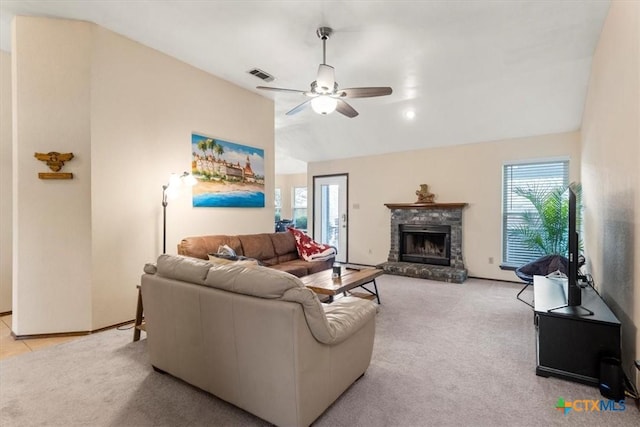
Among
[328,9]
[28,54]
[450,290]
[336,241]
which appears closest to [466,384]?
[450,290]

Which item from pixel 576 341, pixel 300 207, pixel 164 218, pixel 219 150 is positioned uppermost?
pixel 219 150

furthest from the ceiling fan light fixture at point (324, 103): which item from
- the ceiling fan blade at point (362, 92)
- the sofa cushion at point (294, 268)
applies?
the sofa cushion at point (294, 268)

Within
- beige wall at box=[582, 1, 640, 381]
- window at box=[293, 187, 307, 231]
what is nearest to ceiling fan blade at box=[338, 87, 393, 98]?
beige wall at box=[582, 1, 640, 381]

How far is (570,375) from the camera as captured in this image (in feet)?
7.39

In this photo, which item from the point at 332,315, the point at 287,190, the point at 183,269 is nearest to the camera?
the point at 332,315

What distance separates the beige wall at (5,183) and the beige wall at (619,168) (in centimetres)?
571

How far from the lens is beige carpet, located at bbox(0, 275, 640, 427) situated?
6.09 ft

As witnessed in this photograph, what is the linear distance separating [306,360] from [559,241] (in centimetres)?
432

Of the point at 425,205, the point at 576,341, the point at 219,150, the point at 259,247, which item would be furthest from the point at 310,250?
the point at 576,341

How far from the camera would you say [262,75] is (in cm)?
425

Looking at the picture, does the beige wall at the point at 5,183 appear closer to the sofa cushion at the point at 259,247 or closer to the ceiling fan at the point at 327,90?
the sofa cushion at the point at 259,247

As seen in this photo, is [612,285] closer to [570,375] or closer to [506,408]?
[570,375]

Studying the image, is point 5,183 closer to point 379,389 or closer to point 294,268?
point 294,268

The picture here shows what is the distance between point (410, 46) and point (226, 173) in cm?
284
